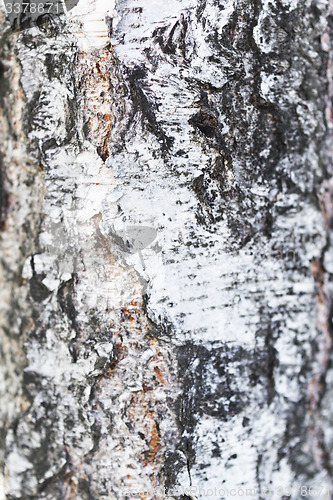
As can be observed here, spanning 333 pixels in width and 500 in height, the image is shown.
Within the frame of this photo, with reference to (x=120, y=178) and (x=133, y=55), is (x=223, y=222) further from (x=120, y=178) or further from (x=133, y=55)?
(x=133, y=55)

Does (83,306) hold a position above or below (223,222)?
below

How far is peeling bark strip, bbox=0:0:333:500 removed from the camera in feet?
1.86

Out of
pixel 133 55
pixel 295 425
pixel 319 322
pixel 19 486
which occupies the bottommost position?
pixel 19 486

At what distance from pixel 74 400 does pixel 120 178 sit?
12.0 inches

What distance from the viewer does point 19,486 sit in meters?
0.60

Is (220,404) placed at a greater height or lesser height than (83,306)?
lesser

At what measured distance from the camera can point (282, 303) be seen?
1.87 feet

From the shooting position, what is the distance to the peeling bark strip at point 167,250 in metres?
0.57

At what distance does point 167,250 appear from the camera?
0.58 metres

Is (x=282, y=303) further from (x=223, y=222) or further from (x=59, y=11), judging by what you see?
(x=59, y=11)

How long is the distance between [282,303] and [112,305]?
225 millimetres

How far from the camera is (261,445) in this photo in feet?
1.88

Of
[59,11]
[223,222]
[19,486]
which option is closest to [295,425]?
[223,222]

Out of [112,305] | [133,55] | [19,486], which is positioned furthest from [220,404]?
[133,55]
